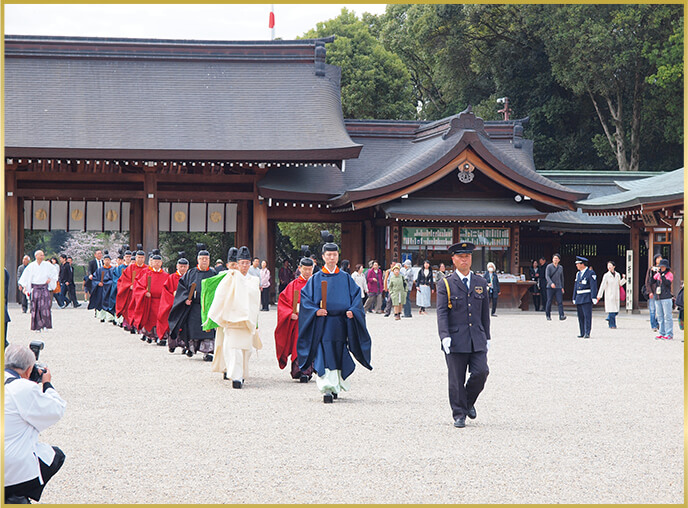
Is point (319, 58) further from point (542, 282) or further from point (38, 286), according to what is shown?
point (38, 286)

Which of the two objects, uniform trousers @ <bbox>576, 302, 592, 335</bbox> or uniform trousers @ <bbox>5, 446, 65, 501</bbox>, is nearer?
uniform trousers @ <bbox>5, 446, 65, 501</bbox>

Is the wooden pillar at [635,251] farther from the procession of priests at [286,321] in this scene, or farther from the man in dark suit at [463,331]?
the man in dark suit at [463,331]

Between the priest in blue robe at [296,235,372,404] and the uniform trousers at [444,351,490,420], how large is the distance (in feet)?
5.35

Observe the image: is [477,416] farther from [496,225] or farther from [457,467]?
[496,225]

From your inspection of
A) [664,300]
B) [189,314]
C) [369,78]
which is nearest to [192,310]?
[189,314]

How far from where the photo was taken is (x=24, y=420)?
4.57 meters

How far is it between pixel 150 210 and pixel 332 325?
54.6 ft

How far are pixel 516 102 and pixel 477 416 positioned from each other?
34835mm

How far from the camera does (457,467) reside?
6148 mm

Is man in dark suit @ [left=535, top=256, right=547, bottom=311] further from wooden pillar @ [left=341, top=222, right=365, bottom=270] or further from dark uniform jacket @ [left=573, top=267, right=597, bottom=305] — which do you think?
dark uniform jacket @ [left=573, top=267, right=597, bottom=305]

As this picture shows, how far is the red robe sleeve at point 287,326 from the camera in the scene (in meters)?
10.5

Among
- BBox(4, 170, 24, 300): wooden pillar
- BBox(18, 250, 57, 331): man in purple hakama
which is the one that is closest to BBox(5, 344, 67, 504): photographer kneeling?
BBox(18, 250, 57, 331): man in purple hakama

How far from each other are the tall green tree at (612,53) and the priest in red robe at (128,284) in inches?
945

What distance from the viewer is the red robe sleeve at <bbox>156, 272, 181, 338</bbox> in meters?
13.9
